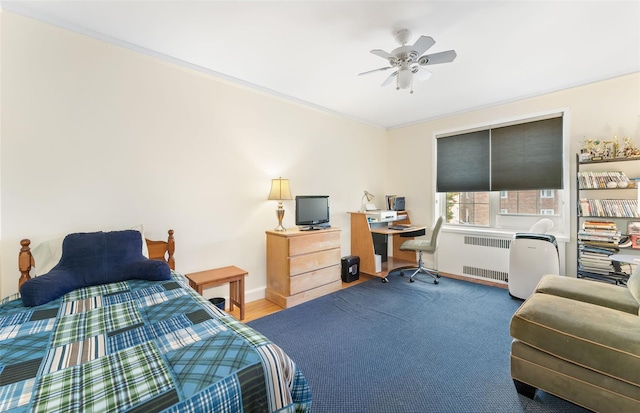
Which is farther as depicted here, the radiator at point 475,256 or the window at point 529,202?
the radiator at point 475,256

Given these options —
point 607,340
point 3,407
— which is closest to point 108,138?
point 3,407

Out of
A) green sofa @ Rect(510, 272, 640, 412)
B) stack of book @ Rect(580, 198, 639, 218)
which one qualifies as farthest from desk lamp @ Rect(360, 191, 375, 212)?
green sofa @ Rect(510, 272, 640, 412)

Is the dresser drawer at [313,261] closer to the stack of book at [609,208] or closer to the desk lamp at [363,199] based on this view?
the desk lamp at [363,199]

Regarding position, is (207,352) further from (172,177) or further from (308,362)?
(172,177)

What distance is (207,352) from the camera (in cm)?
102

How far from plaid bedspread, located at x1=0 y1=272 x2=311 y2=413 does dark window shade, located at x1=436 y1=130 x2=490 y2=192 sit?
410cm

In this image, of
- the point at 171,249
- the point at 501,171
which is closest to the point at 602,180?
the point at 501,171

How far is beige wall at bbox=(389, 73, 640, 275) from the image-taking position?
296cm

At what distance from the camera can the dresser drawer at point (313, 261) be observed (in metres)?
3.12

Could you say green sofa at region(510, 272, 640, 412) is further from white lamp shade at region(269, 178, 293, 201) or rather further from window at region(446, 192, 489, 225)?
white lamp shade at region(269, 178, 293, 201)

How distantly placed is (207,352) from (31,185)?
2.16 meters

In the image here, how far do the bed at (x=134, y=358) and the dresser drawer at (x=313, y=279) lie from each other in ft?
5.15

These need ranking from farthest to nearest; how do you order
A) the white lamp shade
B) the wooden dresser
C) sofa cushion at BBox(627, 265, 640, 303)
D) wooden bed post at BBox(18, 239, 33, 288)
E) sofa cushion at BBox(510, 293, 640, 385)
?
the white lamp shade, the wooden dresser, wooden bed post at BBox(18, 239, 33, 288), sofa cushion at BBox(627, 265, 640, 303), sofa cushion at BBox(510, 293, 640, 385)

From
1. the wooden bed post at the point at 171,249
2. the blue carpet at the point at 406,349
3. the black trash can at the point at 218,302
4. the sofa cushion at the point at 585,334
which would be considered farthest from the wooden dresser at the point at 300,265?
the sofa cushion at the point at 585,334
